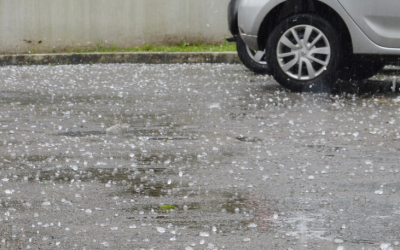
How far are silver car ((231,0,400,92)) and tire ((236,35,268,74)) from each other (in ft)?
5.93

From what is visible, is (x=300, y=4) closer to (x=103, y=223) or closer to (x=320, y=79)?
(x=320, y=79)

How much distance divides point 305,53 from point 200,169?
142 inches

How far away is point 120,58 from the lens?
12570mm

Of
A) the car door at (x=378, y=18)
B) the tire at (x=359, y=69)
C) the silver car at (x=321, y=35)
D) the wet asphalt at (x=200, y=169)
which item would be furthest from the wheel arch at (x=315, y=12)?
the tire at (x=359, y=69)

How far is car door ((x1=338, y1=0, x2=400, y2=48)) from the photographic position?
7.53 metres

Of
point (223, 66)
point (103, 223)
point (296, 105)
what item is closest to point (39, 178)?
point (103, 223)

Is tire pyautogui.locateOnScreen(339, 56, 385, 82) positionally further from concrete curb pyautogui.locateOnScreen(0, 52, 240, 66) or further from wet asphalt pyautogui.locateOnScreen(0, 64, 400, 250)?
concrete curb pyautogui.locateOnScreen(0, 52, 240, 66)

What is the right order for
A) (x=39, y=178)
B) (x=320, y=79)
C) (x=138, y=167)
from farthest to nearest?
(x=320, y=79)
(x=138, y=167)
(x=39, y=178)

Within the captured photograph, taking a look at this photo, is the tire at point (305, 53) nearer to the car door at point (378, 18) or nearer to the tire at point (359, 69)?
the car door at point (378, 18)

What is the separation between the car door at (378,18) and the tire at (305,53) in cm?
27

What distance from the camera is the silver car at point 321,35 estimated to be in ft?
25.0

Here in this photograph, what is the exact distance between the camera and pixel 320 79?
784 cm

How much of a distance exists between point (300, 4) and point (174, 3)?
6.05 metres

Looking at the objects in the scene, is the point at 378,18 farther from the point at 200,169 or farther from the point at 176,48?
the point at 176,48
